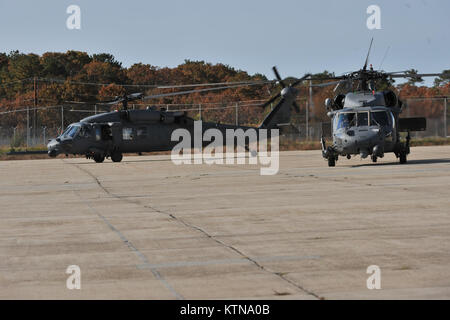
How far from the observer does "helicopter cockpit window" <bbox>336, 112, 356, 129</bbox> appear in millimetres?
25469

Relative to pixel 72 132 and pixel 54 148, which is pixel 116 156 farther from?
pixel 54 148

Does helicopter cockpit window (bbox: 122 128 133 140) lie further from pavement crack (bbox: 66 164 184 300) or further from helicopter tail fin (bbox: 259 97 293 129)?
pavement crack (bbox: 66 164 184 300)

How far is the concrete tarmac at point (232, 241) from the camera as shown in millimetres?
6922

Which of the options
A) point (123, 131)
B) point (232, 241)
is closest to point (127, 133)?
point (123, 131)

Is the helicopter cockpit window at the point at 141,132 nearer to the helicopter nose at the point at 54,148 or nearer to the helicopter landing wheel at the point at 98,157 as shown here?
the helicopter landing wheel at the point at 98,157

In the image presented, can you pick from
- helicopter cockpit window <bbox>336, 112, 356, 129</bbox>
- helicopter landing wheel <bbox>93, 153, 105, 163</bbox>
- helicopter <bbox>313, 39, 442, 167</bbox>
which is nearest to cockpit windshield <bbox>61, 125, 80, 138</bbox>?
helicopter landing wheel <bbox>93, 153, 105, 163</bbox>

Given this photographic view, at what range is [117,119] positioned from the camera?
34625mm

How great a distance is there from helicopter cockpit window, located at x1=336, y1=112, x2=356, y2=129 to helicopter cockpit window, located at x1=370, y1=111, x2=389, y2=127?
2.08ft

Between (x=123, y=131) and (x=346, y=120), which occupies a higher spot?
(x=346, y=120)

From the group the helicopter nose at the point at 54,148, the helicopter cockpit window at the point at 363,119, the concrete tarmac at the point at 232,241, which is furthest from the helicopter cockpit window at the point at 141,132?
the concrete tarmac at the point at 232,241

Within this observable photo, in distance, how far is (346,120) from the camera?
25.6 metres

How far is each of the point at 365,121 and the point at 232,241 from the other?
16.5 meters

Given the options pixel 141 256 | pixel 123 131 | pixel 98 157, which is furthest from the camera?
pixel 98 157
